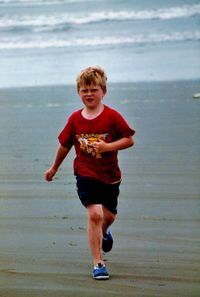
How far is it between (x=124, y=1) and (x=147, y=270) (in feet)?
72.8

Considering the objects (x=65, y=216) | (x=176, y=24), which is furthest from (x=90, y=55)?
(x=65, y=216)

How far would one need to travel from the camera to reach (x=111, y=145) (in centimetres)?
523

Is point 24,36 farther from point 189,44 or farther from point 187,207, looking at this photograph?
point 187,207

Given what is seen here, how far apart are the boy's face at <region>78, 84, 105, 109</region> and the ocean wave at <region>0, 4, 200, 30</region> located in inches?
750

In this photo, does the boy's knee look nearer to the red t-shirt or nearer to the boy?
the boy

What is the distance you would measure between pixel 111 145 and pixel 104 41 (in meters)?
18.0

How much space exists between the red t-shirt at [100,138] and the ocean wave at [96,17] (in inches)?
752

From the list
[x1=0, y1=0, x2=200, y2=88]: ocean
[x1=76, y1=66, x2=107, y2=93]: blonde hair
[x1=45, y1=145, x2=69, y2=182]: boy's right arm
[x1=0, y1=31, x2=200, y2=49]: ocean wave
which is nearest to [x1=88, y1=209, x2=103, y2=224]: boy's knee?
[x1=45, y1=145, x2=69, y2=182]: boy's right arm

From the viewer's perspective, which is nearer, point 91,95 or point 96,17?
point 91,95

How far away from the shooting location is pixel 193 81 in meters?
16.7

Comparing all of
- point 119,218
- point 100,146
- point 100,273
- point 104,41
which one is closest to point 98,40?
point 104,41

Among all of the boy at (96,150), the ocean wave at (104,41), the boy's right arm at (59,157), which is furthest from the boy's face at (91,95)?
the ocean wave at (104,41)

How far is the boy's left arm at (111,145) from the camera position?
5.18 metres

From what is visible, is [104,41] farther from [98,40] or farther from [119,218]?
[119,218]
